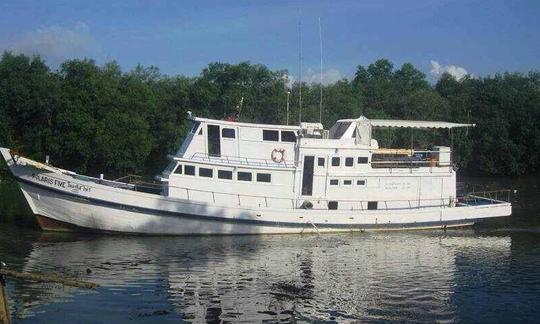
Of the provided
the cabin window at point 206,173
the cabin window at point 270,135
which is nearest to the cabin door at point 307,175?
the cabin window at point 270,135

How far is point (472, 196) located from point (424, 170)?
4.04m

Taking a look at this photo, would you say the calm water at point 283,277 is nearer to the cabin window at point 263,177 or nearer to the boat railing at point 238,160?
the cabin window at point 263,177

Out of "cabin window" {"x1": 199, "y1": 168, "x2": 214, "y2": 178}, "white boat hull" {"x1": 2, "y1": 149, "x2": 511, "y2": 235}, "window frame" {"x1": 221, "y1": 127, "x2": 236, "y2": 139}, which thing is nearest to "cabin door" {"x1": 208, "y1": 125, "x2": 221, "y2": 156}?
"window frame" {"x1": 221, "y1": 127, "x2": 236, "y2": 139}

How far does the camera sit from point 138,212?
86.0 ft

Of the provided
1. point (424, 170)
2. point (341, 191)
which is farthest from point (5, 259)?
point (424, 170)

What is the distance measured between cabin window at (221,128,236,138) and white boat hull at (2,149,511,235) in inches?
114

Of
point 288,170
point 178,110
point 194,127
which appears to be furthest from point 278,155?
point 178,110

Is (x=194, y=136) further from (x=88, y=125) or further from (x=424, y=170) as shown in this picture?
(x=88, y=125)

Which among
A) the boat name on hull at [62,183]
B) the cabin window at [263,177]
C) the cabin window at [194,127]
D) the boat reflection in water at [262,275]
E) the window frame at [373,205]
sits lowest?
the boat reflection in water at [262,275]

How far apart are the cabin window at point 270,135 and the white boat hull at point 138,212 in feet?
10.4

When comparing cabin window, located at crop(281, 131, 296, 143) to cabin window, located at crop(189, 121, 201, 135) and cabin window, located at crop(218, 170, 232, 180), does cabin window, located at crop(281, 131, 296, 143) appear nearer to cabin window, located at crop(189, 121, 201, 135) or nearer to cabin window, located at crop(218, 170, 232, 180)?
cabin window, located at crop(218, 170, 232, 180)

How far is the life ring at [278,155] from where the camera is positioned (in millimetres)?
27906

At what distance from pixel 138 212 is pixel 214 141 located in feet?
15.0

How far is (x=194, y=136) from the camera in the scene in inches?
1075
